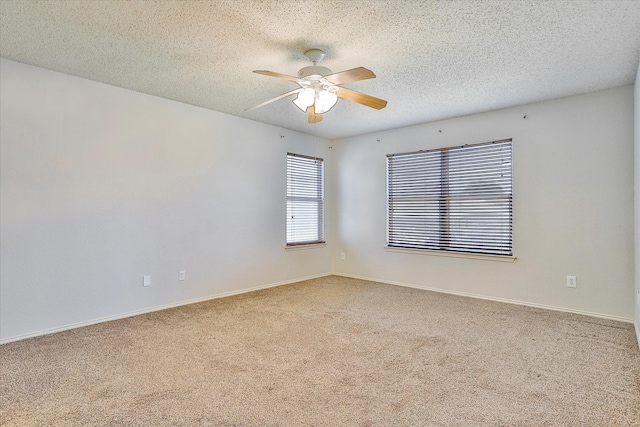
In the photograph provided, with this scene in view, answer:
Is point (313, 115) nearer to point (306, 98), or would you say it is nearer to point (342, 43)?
point (306, 98)

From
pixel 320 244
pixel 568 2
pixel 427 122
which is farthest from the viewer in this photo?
pixel 320 244

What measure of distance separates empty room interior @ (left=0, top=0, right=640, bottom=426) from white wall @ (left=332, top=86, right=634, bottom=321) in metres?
0.02

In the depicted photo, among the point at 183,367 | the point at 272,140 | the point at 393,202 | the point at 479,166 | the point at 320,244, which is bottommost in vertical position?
the point at 183,367

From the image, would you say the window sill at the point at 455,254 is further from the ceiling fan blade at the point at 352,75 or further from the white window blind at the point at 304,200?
the ceiling fan blade at the point at 352,75

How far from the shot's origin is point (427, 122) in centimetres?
507

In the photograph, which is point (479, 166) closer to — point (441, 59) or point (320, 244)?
point (441, 59)

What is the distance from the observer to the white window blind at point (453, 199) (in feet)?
14.6

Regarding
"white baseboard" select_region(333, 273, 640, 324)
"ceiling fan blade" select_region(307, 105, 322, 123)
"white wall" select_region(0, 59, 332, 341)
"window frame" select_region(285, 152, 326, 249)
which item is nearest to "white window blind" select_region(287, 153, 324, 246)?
"window frame" select_region(285, 152, 326, 249)

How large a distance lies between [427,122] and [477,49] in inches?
89.5

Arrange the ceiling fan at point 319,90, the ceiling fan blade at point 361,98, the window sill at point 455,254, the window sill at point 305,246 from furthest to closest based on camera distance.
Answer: the window sill at point 305,246
the window sill at point 455,254
the ceiling fan blade at point 361,98
the ceiling fan at point 319,90

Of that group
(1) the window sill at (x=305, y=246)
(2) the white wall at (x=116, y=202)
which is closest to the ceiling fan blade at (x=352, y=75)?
(2) the white wall at (x=116, y=202)

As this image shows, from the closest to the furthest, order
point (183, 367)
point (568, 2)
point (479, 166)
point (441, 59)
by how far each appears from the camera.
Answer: point (568, 2) < point (183, 367) < point (441, 59) < point (479, 166)

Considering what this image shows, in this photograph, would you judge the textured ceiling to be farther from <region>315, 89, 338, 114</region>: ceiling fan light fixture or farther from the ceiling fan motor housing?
<region>315, 89, 338, 114</region>: ceiling fan light fixture

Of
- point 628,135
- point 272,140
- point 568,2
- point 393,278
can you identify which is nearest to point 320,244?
point 393,278
